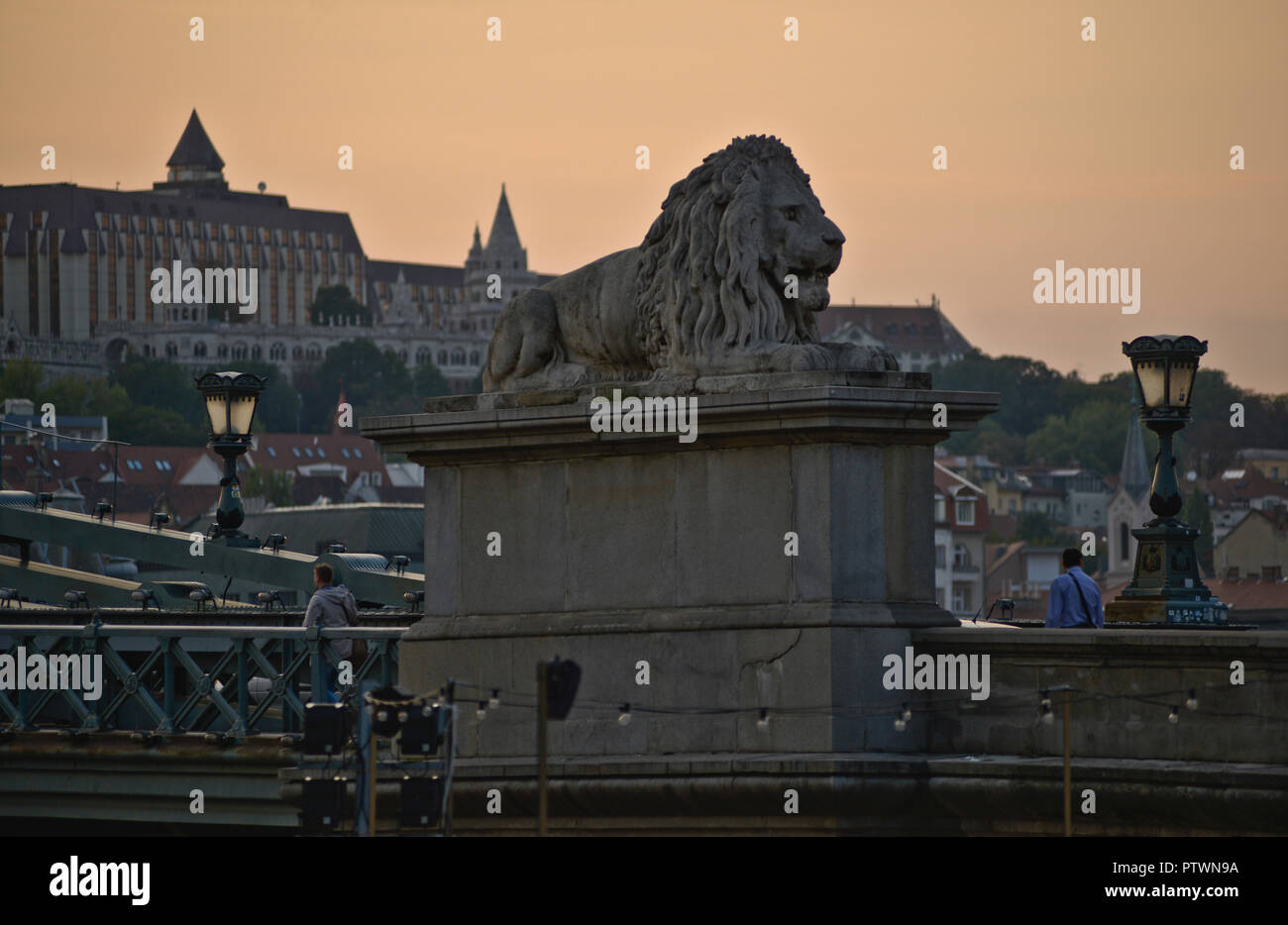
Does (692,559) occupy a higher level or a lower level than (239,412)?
lower

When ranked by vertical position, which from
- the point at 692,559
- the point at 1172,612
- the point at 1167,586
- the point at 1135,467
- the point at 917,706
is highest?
the point at 1135,467

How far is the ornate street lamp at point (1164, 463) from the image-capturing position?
24.0 metres

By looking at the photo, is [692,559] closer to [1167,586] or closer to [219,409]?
[1167,586]

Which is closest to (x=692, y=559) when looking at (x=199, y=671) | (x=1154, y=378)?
(x=199, y=671)

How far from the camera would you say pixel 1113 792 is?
13.9 meters

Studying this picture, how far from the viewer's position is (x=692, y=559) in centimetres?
1537

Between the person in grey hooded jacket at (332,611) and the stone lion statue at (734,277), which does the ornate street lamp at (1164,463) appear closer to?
the person in grey hooded jacket at (332,611)

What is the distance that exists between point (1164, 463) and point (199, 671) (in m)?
10.1

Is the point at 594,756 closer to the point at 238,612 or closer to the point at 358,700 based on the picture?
the point at 358,700

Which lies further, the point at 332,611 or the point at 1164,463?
the point at 1164,463

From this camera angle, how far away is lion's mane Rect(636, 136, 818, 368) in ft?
50.6

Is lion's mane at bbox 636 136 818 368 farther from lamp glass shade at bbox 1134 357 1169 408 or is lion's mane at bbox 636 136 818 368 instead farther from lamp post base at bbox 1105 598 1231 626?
lamp glass shade at bbox 1134 357 1169 408

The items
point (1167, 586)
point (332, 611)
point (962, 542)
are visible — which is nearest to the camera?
point (332, 611)

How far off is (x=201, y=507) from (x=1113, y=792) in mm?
187615
